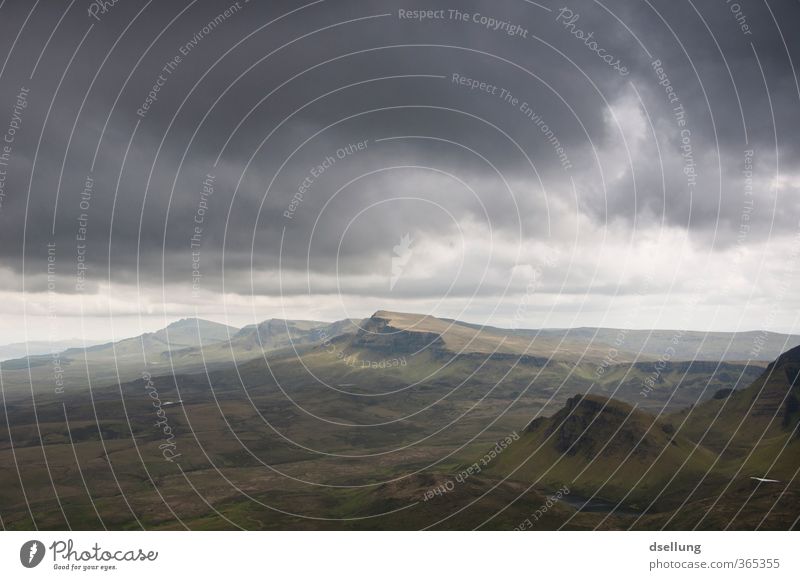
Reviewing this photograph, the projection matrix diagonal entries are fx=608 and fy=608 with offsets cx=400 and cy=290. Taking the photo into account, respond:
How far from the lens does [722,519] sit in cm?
18625
